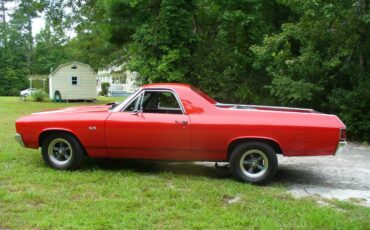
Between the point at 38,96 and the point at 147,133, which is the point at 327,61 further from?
the point at 38,96

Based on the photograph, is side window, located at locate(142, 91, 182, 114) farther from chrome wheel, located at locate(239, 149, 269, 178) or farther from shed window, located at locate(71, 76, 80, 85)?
shed window, located at locate(71, 76, 80, 85)

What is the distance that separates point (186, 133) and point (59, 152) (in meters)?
2.32

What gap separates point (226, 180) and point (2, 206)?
3.41 m

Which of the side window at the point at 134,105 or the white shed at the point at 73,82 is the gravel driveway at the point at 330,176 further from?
the white shed at the point at 73,82

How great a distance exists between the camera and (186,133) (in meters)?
7.17

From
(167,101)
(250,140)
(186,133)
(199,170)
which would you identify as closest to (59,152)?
(167,101)

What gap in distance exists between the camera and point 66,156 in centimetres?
777

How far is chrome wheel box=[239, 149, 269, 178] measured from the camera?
708 cm

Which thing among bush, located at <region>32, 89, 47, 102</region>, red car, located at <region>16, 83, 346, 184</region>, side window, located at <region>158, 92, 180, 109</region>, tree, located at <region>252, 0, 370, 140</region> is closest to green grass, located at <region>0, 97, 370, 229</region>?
red car, located at <region>16, 83, 346, 184</region>

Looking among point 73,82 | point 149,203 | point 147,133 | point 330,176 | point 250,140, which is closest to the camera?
point 149,203

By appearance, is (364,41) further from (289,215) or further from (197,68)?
(289,215)

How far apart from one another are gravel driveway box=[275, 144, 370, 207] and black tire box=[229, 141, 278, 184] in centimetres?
48

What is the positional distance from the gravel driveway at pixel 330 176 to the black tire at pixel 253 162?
0.48 meters

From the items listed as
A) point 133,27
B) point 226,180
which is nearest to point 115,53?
point 133,27
